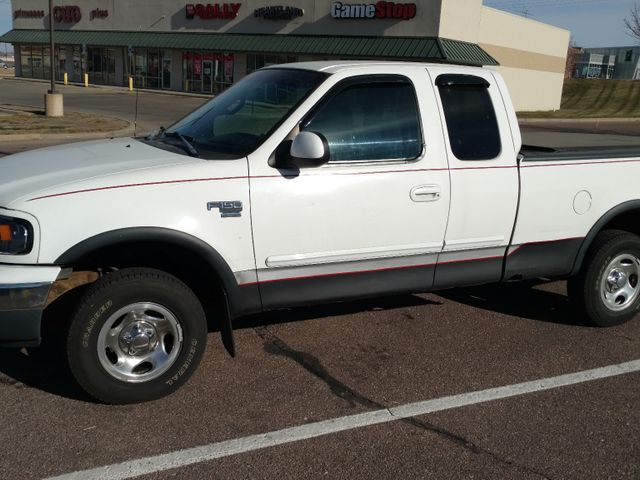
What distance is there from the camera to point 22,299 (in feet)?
10.8

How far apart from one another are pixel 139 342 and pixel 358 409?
1.30 m

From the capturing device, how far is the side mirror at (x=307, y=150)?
12.0ft

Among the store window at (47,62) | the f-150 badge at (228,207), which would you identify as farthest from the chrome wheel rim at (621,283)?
the store window at (47,62)

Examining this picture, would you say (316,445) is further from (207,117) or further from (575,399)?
(207,117)

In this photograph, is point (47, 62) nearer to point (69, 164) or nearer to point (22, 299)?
point (69, 164)

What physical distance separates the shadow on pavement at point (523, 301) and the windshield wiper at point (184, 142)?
2.78 m

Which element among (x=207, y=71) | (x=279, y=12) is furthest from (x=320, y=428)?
(x=207, y=71)

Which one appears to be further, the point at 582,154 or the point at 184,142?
the point at 582,154

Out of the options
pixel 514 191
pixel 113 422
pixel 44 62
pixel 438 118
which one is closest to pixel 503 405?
pixel 514 191

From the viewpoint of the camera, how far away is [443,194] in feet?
14.0

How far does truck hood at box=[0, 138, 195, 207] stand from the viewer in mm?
3453

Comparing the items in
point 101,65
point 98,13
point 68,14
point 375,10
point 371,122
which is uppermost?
point 68,14

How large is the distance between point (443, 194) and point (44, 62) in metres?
53.8

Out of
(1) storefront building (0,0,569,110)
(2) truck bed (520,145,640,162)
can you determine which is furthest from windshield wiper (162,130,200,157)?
(1) storefront building (0,0,569,110)
